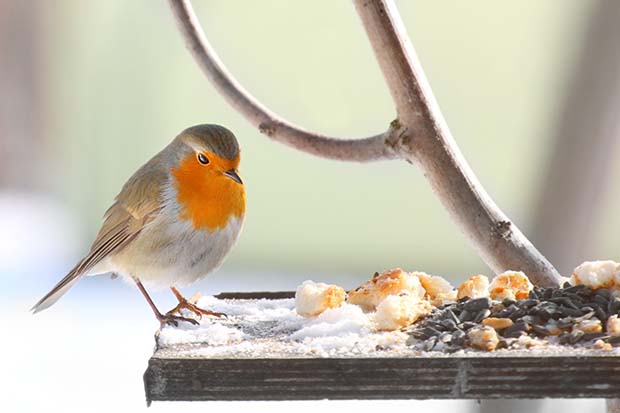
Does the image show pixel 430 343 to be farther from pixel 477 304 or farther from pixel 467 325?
pixel 477 304

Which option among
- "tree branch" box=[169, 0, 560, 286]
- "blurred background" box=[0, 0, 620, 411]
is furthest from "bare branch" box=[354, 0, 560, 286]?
"blurred background" box=[0, 0, 620, 411]

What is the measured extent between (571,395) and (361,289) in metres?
0.80

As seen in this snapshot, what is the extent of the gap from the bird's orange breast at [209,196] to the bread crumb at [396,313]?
0.75 metres

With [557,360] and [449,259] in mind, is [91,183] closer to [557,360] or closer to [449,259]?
[449,259]

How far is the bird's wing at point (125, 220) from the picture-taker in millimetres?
3123

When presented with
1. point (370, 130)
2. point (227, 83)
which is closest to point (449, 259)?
point (370, 130)

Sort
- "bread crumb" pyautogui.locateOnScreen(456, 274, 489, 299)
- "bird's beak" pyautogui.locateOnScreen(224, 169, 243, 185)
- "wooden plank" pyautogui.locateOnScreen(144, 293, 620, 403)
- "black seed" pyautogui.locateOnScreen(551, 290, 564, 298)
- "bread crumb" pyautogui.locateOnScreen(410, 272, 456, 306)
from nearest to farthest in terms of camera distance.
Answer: "wooden plank" pyautogui.locateOnScreen(144, 293, 620, 403) < "black seed" pyautogui.locateOnScreen(551, 290, 564, 298) < "bread crumb" pyautogui.locateOnScreen(456, 274, 489, 299) < "bread crumb" pyautogui.locateOnScreen(410, 272, 456, 306) < "bird's beak" pyautogui.locateOnScreen(224, 169, 243, 185)

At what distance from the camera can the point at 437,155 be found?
9.56 feet

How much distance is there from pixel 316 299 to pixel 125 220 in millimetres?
931

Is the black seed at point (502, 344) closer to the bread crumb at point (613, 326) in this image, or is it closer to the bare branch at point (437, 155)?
the bread crumb at point (613, 326)

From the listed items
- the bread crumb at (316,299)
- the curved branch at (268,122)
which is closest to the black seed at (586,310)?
the bread crumb at (316,299)

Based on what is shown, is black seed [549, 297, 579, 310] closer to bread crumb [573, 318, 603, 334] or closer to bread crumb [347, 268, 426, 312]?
bread crumb [573, 318, 603, 334]

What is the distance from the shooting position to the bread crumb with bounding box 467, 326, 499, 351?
2.11m

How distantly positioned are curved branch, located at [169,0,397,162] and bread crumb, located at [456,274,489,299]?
0.54m
